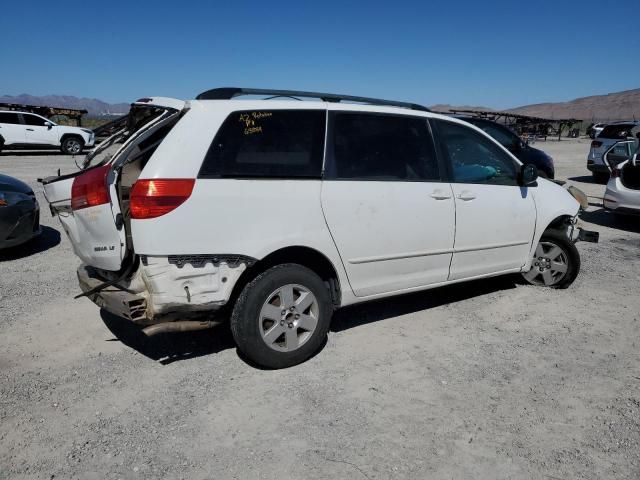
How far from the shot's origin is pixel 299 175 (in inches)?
138

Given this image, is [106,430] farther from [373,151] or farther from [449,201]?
[449,201]

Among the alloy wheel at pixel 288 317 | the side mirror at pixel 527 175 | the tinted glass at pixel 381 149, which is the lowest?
the alloy wheel at pixel 288 317

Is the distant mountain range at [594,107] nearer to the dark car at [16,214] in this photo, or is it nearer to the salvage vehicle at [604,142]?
the salvage vehicle at [604,142]

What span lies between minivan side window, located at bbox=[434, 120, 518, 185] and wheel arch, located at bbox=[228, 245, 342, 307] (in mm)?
1377

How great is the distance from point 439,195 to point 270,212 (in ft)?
4.95

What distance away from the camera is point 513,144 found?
11.2 m

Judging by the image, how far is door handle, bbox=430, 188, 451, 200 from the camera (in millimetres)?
4073

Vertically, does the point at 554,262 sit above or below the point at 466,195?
below

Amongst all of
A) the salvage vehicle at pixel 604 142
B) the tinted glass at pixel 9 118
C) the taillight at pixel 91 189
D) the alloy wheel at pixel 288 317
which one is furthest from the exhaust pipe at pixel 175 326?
the tinted glass at pixel 9 118

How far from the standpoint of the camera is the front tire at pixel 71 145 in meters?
19.9

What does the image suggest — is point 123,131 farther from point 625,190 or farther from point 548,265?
point 625,190

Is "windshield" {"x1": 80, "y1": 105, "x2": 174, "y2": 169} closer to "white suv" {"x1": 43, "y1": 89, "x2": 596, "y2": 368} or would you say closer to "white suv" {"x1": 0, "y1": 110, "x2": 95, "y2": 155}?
"white suv" {"x1": 43, "y1": 89, "x2": 596, "y2": 368}

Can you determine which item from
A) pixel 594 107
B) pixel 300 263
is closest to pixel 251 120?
pixel 300 263

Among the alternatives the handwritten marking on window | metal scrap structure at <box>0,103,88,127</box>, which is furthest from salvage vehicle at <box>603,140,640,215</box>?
metal scrap structure at <box>0,103,88,127</box>
